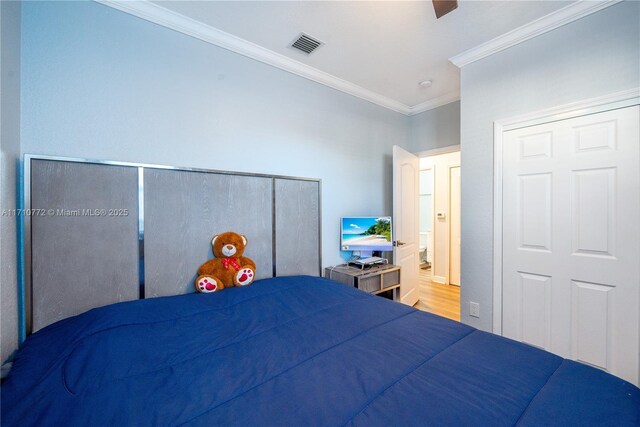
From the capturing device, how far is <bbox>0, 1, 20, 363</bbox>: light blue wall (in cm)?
119

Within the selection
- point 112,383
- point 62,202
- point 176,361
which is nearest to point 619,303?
point 176,361

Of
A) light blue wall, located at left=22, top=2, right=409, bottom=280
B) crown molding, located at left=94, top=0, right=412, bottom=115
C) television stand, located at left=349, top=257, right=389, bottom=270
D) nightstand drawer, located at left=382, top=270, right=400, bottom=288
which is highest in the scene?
crown molding, located at left=94, top=0, right=412, bottom=115

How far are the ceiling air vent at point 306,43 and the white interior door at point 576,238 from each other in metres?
1.80

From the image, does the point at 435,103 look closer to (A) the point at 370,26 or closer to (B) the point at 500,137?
(B) the point at 500,137

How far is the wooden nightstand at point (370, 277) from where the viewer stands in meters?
2.51

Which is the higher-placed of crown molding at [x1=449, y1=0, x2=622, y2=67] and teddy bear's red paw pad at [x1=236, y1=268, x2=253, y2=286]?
crown molding at [x1=449, y1=0, x2=622, y2=67]

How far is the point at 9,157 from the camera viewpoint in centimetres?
129

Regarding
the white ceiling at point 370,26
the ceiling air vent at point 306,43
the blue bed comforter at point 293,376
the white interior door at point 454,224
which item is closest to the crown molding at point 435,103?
the white ceiling at point 370,26

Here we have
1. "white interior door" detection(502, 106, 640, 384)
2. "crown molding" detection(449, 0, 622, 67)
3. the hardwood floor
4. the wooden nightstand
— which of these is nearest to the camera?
"white interior door" detection(502, 106, 640, 384)

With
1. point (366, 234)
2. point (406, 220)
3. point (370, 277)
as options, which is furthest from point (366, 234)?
point (406, 220)

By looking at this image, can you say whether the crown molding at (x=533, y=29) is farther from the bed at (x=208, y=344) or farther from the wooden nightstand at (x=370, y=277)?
the bed at (x=208, y=344)

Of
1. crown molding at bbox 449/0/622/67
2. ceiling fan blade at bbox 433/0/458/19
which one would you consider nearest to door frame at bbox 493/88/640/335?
crown molding at bbox 449/0/622/67

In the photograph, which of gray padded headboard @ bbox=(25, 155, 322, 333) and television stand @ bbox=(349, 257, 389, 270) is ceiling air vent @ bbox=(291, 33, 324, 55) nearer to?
gray padded headboard @ bbox=(25, 155, 322, 333)

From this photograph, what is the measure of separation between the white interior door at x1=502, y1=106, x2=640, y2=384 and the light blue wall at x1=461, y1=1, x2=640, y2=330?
16 centimetres
